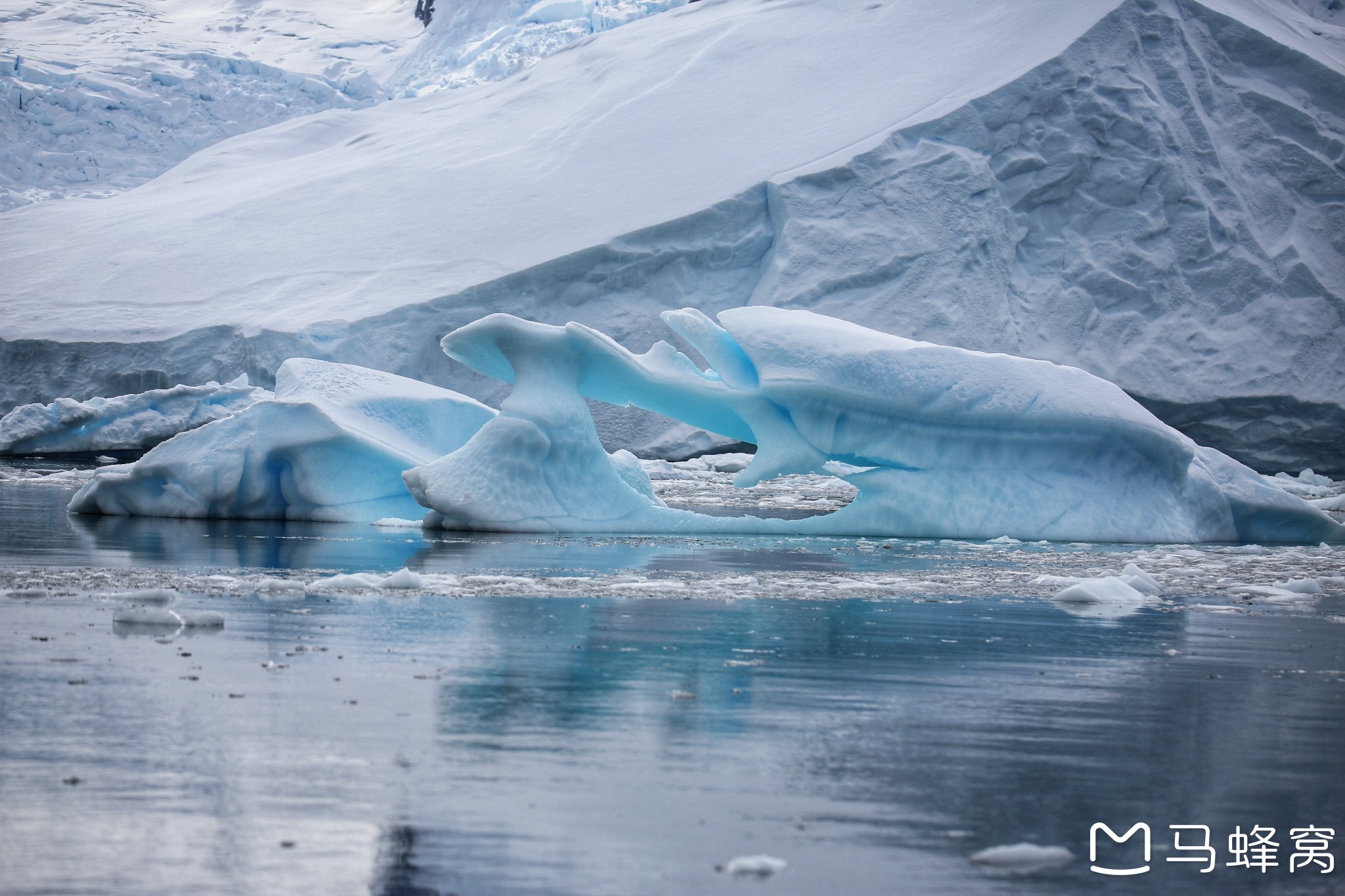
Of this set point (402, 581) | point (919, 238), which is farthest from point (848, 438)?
point (919, 238)

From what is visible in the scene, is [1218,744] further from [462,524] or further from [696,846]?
[462,524]

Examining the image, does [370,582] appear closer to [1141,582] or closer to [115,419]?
[1141,582]

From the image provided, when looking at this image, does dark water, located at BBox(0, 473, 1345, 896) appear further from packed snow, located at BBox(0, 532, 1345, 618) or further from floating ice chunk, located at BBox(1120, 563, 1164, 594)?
floating ice chunk, located at BBox(1120, 563, 1164, 594)

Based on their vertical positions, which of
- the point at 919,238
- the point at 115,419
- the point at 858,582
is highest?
the point at 919,238

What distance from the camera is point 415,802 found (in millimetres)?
1820

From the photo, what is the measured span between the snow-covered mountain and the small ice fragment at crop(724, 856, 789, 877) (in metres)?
12.1

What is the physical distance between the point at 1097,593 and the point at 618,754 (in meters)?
2.98

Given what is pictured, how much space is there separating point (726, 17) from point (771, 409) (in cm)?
1310

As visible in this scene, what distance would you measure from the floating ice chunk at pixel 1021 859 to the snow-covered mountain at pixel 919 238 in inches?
474

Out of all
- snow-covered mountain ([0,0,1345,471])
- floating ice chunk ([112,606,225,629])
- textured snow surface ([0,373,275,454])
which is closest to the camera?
floating ice chunk ([112,606,225,629])

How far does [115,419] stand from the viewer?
1347 centimetres

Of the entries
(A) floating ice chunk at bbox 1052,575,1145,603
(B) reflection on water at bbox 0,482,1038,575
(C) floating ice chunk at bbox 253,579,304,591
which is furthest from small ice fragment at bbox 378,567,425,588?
(A) floating ice chunk at bbox 1052,575,1145,603

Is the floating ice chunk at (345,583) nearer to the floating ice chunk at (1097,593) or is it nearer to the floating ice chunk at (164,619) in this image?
→ the floating ice chunk at (164,619)

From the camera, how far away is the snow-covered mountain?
1404 centimetres
